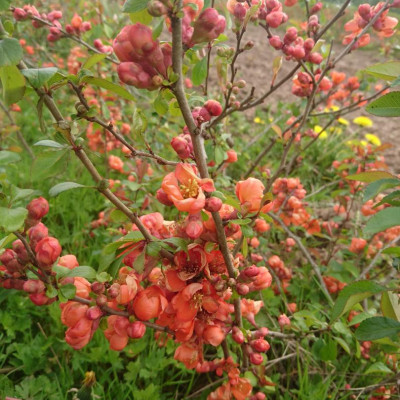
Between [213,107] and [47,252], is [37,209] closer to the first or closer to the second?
[47,252]

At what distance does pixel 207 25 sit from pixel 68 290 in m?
0.63

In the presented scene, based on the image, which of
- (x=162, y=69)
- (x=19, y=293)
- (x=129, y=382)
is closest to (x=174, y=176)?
(x=162, y=69)

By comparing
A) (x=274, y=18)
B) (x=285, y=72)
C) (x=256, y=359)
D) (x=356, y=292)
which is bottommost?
(x=285, y=72)

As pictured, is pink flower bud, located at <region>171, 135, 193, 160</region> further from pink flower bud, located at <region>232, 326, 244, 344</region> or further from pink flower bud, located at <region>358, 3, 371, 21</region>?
pink flower bud, located at <region>358, 3, 371, 21</region>

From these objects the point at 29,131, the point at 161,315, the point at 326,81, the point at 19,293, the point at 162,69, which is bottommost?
the point at 29,131

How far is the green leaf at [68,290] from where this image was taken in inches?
33.6

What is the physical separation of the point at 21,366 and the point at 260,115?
364cm

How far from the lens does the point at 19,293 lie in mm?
1673

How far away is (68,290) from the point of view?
0.86 metres

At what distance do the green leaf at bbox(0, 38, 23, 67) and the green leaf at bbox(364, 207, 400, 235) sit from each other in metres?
0.64

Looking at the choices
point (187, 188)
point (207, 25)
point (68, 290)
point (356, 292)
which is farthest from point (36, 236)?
point (356, 292)

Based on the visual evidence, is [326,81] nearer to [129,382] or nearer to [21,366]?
[129,382]

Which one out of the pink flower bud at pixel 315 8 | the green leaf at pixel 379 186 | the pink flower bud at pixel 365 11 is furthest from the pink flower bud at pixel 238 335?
the pink flower bud at pixel 315 8

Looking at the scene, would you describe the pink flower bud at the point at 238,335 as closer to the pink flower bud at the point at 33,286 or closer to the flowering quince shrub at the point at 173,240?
the flowering quince shrub at the point at 173,240
